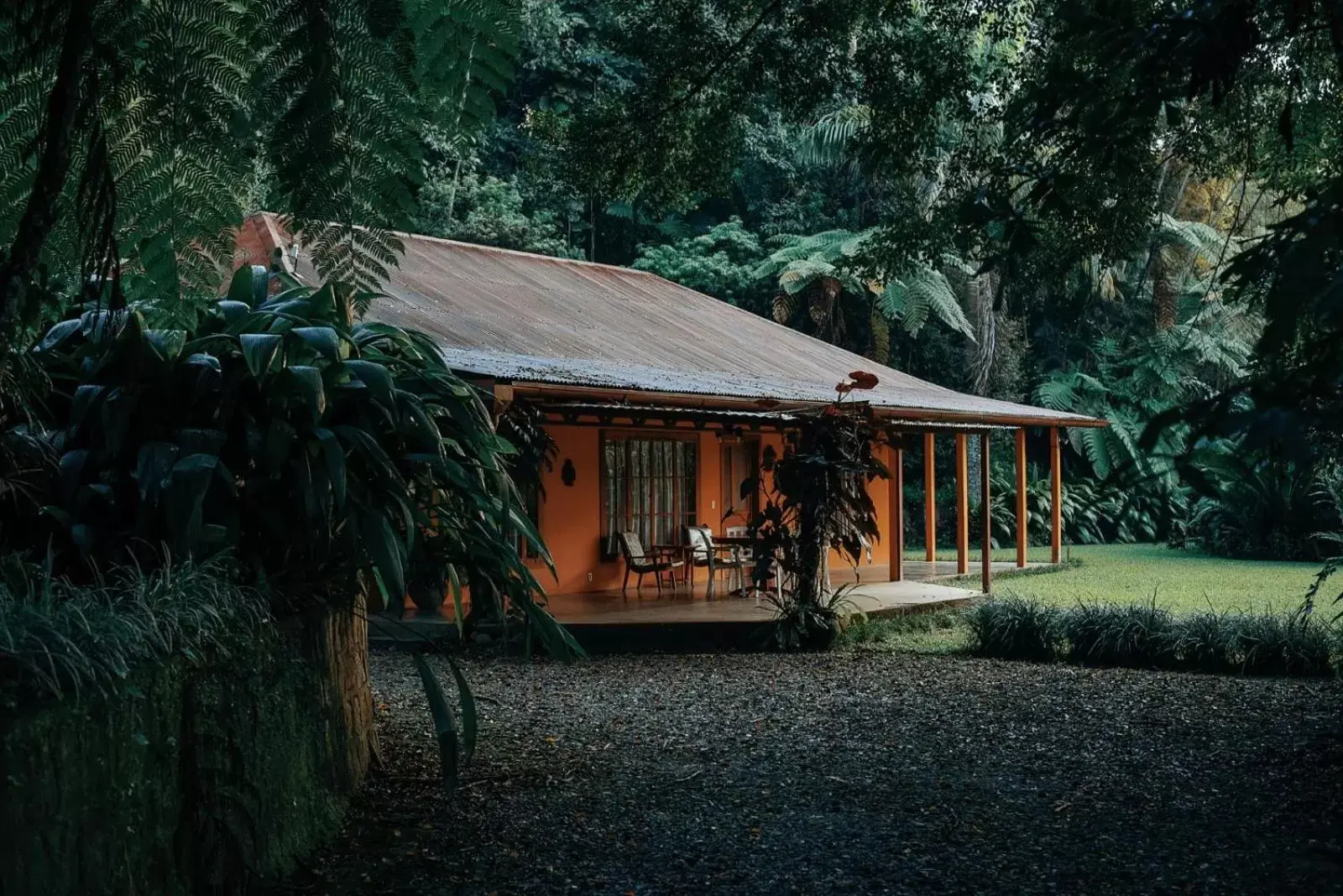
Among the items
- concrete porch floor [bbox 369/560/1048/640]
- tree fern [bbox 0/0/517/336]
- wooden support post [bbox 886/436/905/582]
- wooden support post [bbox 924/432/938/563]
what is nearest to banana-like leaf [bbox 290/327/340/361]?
tree fern [bbox 0/0/517/336]

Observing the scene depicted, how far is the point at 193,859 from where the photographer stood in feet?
13.3

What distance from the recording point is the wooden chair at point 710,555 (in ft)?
48.0

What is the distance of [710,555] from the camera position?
14.5 m

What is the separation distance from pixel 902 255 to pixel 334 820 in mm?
5247

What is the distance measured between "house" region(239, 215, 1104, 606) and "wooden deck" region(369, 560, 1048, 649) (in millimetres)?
719

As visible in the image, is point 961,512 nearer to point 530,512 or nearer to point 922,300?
point 530,512

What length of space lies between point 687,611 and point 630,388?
8.89 ft

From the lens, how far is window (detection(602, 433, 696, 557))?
1580 cm

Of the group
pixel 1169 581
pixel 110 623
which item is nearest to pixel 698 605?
pixel 1169 581

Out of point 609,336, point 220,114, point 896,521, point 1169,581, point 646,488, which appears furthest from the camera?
point 1169,581

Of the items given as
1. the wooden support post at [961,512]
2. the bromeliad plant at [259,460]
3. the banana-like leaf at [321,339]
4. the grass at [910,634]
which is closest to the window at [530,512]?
the grass at [910,634]

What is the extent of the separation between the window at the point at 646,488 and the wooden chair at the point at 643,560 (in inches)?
8.8

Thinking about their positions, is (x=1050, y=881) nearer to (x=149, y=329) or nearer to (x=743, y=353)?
(x=149, y=329)

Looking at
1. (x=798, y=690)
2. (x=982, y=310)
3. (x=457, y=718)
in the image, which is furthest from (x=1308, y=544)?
(x=457, y=718)
